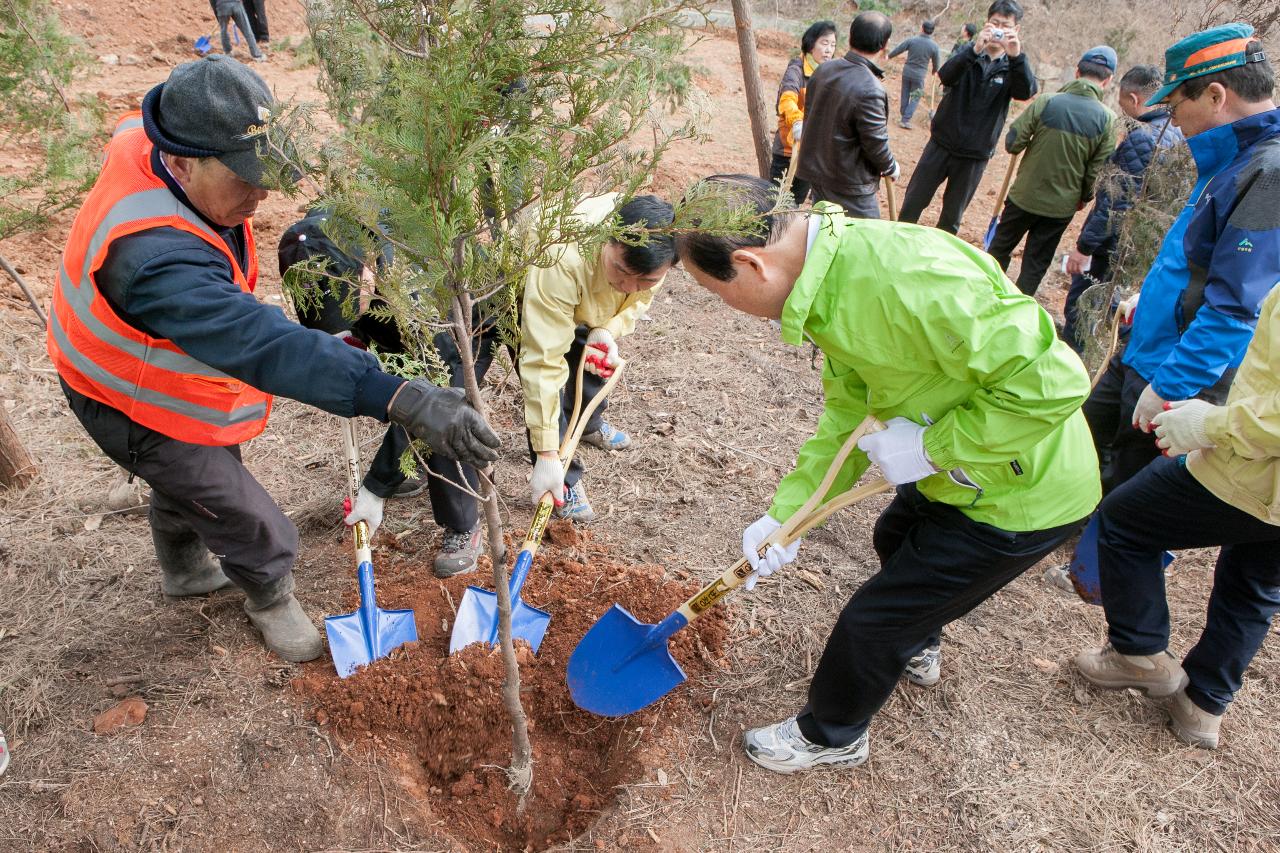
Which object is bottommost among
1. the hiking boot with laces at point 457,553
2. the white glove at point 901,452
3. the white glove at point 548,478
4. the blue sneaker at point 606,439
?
the blue sneaker at point 606,439

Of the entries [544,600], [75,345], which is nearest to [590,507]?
[544,600]

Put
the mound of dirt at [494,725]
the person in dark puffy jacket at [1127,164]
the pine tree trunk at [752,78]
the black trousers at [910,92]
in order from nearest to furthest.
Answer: the mound of dirt at [494,725] → the person in dark puffy jacket at [1127,164] → the pine tree trunk at [752,78] → the black trousers at [910,92]

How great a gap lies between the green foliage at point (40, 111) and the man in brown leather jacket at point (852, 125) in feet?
13.4

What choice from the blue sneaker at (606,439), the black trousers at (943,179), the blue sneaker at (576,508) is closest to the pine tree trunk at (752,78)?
the black trousers at (943,179)

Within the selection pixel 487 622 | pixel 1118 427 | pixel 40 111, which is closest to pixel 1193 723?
pixel 1118 427

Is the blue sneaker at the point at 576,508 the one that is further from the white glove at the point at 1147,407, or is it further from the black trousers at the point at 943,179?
the black trousers at the point at 943,179

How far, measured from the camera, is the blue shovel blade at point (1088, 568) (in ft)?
10.4

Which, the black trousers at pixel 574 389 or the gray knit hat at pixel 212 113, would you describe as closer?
the gray knit hat at pixel 212 113

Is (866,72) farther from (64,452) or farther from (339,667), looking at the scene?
(64,452)

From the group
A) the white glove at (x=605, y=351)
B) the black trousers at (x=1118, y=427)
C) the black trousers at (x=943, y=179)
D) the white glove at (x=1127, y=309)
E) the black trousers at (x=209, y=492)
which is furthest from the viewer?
the black trousers at (x=943, y=179)

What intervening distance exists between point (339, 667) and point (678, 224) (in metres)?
1.88

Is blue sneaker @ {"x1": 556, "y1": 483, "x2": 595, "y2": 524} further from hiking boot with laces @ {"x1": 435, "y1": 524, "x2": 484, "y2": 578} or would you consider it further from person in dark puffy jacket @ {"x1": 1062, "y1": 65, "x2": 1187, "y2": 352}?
person in dark puffy jacket @ {"x1": 1062, "y1": 65, "x2": 1187, "y2": 352}

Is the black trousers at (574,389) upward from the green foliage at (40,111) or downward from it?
downward

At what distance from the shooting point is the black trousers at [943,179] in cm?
616
